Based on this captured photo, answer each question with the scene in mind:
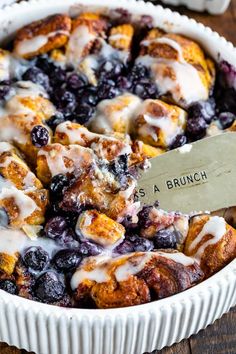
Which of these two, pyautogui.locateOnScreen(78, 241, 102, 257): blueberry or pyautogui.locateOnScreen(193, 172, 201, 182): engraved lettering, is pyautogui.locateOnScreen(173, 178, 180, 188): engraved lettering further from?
pyautogui.locateOnScreen(78, 241, 102, 257): blueberry

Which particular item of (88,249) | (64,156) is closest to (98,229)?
(88,249)

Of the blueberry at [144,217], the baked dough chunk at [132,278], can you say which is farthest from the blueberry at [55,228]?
the blueberry at [144,217]

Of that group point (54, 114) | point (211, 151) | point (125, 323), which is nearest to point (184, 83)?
point (211, 151)

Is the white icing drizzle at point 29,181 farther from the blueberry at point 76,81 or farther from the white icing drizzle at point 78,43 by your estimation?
the white icing drizzle at point 78,43

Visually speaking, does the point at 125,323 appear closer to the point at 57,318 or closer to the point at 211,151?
the point at 57,318

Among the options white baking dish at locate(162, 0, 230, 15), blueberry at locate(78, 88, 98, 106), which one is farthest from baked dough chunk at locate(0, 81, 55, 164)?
white baking dish at locate(162, 0, 230, 15)

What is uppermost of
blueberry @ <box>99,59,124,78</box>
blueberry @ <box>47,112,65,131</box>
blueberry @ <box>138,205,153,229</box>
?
blueberry @ <box>99,59,124,78</box>

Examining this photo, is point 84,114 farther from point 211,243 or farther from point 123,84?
point 211,243
